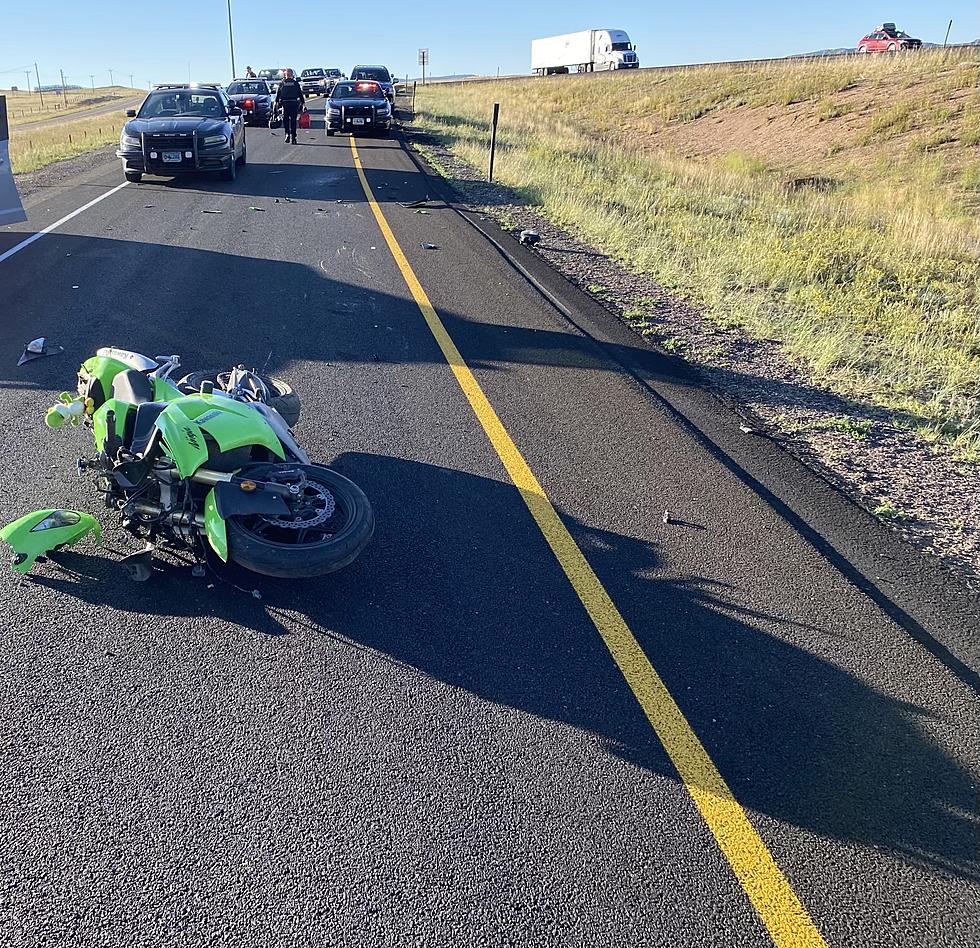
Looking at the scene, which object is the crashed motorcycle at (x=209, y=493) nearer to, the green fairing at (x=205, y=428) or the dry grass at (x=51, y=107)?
the green fairing at (x=205, y=428)

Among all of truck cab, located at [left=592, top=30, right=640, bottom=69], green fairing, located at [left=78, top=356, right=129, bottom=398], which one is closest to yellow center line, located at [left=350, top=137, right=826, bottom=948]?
green fairing, located at [left=78, top=356, right=129, bottom=398]

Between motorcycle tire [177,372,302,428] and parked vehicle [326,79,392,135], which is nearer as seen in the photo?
motorcycle tire [177,372,302,428]

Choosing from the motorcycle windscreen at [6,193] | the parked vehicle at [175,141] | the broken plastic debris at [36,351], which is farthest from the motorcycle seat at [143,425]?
the parked vehicle at [175,141]

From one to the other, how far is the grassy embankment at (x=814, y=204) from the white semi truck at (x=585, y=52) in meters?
24.2

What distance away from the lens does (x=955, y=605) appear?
359 centimetres

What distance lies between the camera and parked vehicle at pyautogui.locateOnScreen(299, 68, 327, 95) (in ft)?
164

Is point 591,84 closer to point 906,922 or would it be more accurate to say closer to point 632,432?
point 632,432

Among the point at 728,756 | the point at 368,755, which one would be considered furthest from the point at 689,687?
the point at 368,755

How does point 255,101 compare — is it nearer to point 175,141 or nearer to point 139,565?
point 175,141

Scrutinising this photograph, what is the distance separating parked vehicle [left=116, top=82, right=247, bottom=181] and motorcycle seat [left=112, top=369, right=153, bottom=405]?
1218cm

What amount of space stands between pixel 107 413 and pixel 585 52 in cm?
7047

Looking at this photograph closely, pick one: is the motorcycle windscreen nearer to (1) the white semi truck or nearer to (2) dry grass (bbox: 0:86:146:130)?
(2) dry grass (bbox: 0:86:146:130)

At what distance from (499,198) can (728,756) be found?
43.5 ft

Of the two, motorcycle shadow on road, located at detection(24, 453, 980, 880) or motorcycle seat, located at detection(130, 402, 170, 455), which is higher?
motorcycle seat, located at detection(130, 402, 170, 455)
